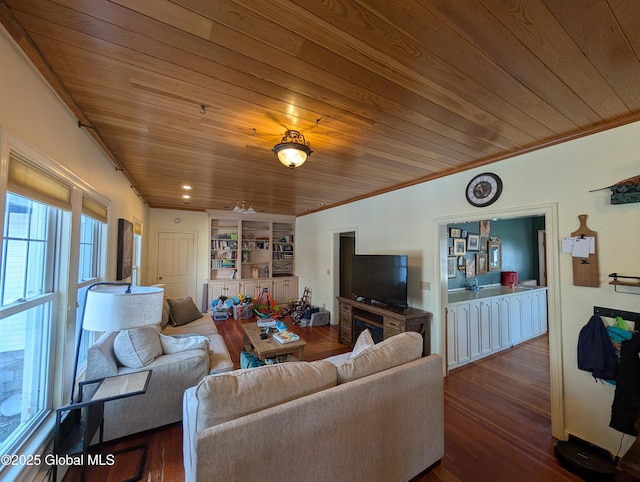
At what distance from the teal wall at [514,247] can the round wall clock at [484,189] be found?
5.00ft

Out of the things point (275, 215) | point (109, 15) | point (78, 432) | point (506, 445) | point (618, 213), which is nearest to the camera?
point (109, 15)

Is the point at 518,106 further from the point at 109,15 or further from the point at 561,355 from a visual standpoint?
the point at 109,15

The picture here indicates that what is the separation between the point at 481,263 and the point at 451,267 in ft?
2.61

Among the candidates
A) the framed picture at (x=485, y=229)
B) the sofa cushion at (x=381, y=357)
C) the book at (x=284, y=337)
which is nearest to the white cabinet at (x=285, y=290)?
the book at (x=284, y=337)

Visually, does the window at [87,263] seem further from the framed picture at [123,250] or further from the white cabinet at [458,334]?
the white cabinet at [458,334]

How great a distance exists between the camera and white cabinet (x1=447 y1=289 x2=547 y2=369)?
3277 millimetres

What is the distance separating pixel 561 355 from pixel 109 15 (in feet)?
11.7

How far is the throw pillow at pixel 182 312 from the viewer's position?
370 centimetres

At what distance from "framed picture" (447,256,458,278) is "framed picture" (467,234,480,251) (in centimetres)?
42

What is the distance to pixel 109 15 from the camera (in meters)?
1.01

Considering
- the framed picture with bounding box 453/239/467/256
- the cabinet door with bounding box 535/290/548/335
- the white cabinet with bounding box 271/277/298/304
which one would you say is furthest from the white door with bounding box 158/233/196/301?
the cabinet door with bounding box 535/290/548/335

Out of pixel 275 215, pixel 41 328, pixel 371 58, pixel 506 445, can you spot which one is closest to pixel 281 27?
pixel 371 58

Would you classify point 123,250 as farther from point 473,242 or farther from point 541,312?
point 541,312

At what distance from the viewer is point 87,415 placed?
4.70 ft
